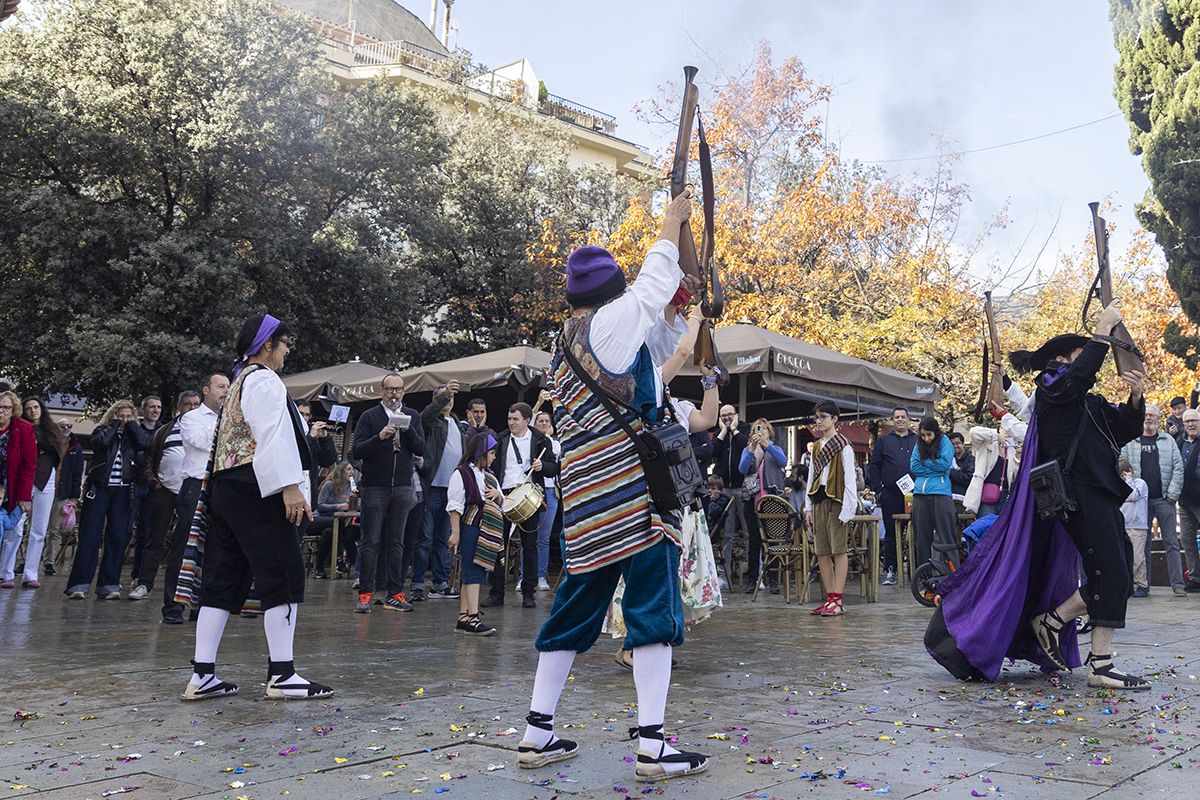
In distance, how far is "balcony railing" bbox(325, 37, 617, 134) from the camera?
117ft

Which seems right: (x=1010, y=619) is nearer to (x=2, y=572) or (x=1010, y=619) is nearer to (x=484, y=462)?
(x=484, y=462)

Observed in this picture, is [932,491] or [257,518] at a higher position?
[932,491]

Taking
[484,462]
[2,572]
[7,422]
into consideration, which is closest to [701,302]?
[484,462]

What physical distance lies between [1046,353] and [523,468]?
5018 mm

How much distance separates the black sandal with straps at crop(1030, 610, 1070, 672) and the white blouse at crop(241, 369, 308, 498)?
3944mm

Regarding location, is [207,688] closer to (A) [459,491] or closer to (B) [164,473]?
(A) [459,491]

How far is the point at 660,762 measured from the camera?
12.8 ft

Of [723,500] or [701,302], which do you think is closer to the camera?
[701,302]

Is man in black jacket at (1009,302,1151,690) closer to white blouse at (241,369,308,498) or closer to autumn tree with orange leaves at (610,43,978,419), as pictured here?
white blouse at (241,369,308,498)

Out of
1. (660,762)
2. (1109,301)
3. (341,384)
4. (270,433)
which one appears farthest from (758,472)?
(660,762)

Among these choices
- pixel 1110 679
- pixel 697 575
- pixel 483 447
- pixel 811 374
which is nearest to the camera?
pixel 1110 679

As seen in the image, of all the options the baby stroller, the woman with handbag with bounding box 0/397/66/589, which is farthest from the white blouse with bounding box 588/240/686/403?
the woman with handbag with bounding box 0/397/66/589

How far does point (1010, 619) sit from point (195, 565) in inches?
166

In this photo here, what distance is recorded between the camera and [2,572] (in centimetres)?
1214
